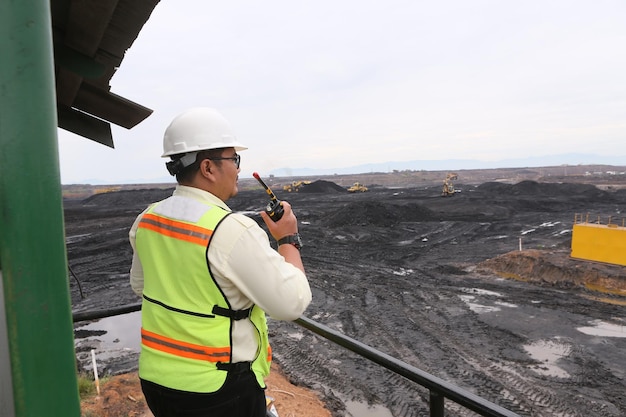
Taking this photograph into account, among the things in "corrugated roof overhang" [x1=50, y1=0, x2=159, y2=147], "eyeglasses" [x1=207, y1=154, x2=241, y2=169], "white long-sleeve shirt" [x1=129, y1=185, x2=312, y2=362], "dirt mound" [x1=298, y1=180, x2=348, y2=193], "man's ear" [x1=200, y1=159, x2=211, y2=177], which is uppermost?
"corrugated roof overhang" [x1=50, y1=0, x2=159, y2=147]

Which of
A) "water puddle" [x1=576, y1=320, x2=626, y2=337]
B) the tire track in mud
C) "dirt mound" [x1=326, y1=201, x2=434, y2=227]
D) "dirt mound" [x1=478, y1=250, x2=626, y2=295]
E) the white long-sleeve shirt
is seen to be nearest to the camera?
the white long-sleeve shirt

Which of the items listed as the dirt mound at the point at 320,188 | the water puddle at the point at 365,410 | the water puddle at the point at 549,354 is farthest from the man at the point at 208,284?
the dirt mound at the point at 320,188

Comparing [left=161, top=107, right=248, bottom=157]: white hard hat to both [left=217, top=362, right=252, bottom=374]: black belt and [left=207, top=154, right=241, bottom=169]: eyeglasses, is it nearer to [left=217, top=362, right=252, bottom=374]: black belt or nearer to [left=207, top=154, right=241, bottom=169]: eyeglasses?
[left=207, top=154, right=241, bottom=169]: eyeglasses

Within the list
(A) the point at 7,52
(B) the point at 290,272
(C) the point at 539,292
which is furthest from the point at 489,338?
(A) the point at 7,52

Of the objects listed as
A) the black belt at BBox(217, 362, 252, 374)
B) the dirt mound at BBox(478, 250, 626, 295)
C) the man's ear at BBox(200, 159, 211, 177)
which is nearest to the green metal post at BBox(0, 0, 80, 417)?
the black belt at BBox(217, 362, 252, 374)

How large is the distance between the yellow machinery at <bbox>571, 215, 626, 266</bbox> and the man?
54.8ft

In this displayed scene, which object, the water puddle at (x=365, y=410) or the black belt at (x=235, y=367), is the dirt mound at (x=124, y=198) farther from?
the black belt at (x=235, y=367)

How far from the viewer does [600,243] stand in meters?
15.2

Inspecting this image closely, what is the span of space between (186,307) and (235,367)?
0.99 ft

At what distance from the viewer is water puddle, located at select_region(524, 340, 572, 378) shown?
8.44m

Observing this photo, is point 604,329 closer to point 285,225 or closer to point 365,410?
point 365,410

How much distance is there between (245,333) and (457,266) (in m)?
16.6

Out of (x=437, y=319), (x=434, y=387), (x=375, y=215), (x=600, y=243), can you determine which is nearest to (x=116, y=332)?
(x=437, y=319)

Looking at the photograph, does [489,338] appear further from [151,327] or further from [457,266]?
[151,327]
